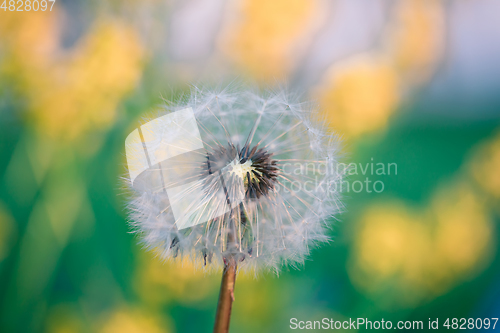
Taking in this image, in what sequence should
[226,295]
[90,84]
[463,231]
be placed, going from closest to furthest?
[226,295], [463,231], [90,84]

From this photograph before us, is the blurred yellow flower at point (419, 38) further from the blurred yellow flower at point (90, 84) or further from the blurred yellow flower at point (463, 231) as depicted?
the blurred yellow flower at point (90, 84)

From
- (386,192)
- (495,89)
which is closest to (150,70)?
(386,192)

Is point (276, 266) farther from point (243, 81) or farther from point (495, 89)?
point (495, 89)

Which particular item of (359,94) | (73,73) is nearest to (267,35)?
(359,94)

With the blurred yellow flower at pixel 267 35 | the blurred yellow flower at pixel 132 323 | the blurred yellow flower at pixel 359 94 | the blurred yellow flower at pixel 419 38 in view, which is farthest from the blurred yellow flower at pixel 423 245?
the blurred yellow flower at pixel 132 323

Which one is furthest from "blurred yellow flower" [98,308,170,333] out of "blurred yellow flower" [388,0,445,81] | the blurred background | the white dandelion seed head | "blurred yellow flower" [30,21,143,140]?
"blurred yellow flower" [388,0,445,81]

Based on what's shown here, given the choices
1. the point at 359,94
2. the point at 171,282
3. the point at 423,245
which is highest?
the point at 359,94

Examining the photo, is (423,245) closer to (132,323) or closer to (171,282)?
(171,282)
